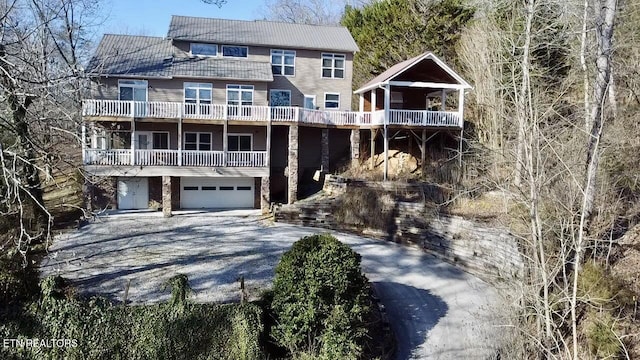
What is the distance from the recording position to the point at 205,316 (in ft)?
31.8

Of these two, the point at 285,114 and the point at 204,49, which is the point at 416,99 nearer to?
the point at 285,114

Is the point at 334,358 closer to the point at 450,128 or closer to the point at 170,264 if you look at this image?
the point at 170,264

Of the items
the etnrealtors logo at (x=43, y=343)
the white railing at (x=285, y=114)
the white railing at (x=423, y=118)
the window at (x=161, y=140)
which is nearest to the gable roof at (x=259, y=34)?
the white railing at (x=285, y=114)

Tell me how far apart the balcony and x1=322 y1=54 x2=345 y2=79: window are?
7054 mm

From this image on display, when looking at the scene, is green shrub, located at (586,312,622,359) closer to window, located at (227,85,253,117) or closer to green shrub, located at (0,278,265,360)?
green shrub, located at (0,278,265,360)

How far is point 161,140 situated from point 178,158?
320cm

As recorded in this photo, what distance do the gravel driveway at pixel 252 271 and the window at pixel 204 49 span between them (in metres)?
9.58

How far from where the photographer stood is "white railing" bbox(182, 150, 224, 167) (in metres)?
20.6

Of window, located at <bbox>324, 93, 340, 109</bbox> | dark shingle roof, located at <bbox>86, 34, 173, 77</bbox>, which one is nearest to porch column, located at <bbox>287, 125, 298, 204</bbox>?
window, located at <bbox>324, 93, 340, 109</bbox>

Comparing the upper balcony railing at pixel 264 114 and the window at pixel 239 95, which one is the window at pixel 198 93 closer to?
the window at pixel 239 95

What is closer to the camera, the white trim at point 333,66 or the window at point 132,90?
the window at point 132,90

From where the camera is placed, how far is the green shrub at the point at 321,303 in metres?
9.86

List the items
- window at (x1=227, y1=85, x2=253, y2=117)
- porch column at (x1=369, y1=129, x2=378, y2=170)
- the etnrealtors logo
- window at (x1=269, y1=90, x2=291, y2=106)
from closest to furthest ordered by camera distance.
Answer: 1. the etnrealtors logo
2. porch column at (x1=369, y1=129, x2=378, y2=170)
3. window at (x1=227, y1=85, x2=253, y2=117)
4. window at (x1=269, y1=90, x2=291, y2=106)

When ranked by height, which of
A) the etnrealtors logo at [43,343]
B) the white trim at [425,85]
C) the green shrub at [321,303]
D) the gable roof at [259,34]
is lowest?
→ the etnrealtors logo at [43,343]
